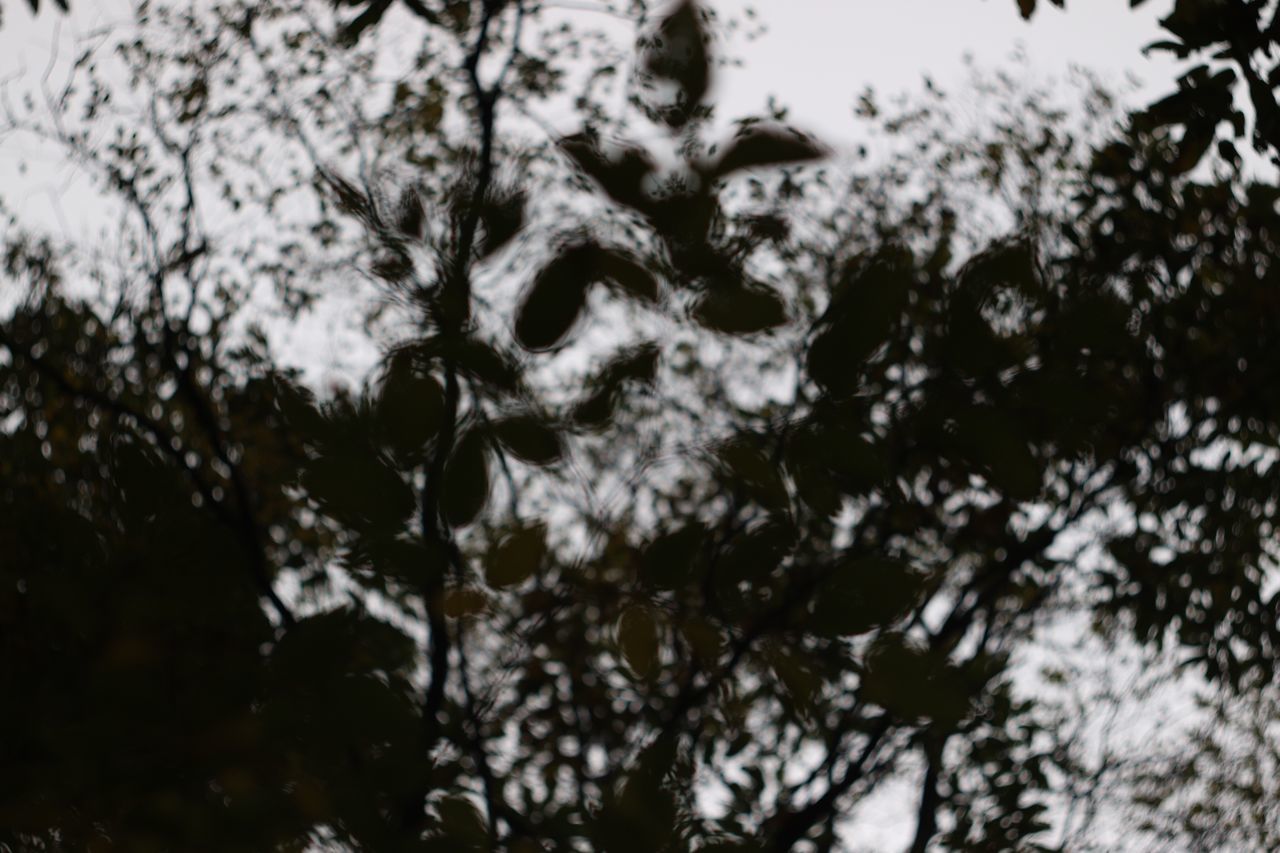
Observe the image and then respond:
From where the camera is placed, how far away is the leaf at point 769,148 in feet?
2.76

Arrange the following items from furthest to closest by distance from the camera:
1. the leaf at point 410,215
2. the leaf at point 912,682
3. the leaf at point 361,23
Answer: the leaf at point 361,23
the leaf at point 410,215
the leaf at point 912,682

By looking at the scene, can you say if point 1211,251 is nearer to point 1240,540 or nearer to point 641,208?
point 1240,540

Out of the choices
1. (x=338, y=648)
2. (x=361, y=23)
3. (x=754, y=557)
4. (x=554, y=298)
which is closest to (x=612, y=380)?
(x=554, y=298)

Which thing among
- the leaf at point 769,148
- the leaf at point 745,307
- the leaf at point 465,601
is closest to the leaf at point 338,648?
the leaf at point 465,601

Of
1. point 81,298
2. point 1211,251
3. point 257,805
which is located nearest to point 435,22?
point 257,805

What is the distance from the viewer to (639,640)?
0.91m

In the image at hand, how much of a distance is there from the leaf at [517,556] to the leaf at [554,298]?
0.54 feet

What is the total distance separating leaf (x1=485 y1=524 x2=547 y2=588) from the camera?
94 centimetres

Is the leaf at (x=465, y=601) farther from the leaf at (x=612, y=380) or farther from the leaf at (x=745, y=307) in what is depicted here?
the leaf at (x=745, y=307)

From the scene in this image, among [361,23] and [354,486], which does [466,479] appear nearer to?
[354,486]

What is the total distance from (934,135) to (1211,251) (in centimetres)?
360

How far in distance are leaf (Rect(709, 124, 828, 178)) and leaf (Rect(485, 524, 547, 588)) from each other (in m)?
0.36

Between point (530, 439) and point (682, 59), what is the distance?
1.15 feet

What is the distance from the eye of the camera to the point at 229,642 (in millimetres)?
1056
